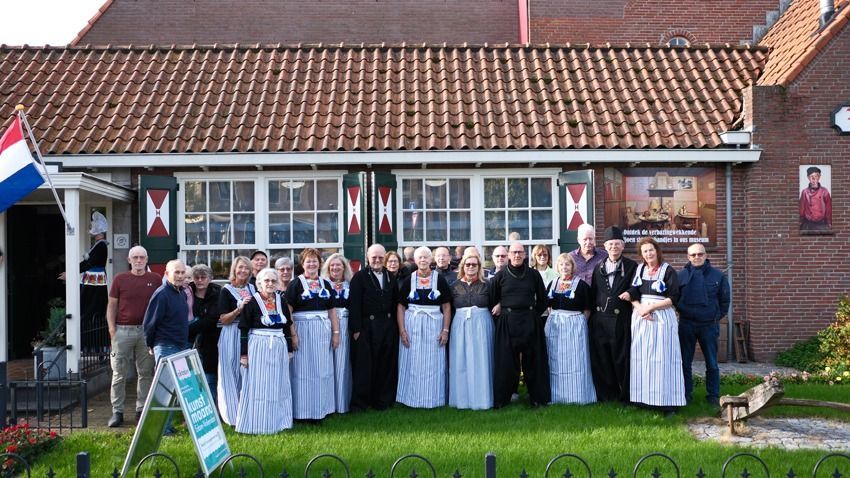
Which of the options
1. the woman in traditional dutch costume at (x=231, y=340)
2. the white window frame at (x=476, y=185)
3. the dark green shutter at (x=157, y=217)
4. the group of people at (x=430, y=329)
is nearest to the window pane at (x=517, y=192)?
the white window frame at (x=476, y=185)

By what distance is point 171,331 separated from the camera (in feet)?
25.2

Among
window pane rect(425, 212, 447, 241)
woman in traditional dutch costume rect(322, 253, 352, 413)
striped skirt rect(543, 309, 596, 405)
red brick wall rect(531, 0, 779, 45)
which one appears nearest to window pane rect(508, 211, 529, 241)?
window pane rect(425, 212, 447, 241)

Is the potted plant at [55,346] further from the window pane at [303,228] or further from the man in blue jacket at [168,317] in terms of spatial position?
the window pane at [303,228]

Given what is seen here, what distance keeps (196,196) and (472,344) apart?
5.38 m

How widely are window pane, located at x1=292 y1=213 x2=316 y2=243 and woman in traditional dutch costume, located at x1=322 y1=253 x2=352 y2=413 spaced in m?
3.56

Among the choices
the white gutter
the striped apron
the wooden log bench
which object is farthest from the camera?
the white gutter

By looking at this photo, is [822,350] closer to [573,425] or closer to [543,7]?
[573,425]

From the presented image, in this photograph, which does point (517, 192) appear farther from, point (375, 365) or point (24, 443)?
point (24, 443)

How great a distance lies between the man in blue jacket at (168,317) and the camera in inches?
299

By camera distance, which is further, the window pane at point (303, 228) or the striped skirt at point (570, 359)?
the window pane at point (303, 228)

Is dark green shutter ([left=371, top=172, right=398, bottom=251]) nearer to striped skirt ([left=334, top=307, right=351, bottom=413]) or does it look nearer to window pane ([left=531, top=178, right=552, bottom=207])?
window pane ([left=531, top=178, right=552, bottom=207])

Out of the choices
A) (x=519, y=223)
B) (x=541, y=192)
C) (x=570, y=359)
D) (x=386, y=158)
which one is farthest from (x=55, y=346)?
(x=541, y=192)

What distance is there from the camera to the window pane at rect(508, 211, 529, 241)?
39.3 ft

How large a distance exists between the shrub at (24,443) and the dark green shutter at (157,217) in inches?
168
